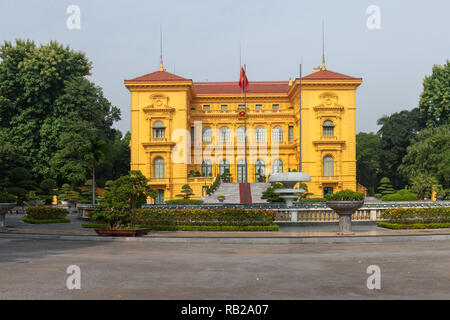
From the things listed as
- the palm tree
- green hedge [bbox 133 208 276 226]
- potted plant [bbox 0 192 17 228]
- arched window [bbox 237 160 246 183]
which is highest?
the palm tree

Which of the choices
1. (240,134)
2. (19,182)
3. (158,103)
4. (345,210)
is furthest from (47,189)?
(345,210)

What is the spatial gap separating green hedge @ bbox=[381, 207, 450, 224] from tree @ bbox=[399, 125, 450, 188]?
86.0 ft

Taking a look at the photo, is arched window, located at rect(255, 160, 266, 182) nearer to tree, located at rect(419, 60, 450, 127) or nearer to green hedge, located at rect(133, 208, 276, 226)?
tree, located at rect(419, 60, 450, 127)

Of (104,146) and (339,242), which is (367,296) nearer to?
(339,242)

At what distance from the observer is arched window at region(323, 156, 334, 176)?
5647 cm

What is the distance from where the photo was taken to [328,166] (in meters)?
56.6

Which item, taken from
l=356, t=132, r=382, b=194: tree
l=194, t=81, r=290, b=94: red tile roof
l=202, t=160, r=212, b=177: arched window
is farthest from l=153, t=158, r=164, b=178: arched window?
l=356, t=132, r=382, b=194: tree

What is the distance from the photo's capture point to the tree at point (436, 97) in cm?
6300

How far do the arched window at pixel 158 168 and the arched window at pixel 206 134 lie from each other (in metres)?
7.87

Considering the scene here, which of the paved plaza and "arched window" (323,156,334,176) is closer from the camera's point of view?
the paved plaza

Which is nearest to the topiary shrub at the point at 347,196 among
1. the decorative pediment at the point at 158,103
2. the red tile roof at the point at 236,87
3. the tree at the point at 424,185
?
the tree at the point at 424,185

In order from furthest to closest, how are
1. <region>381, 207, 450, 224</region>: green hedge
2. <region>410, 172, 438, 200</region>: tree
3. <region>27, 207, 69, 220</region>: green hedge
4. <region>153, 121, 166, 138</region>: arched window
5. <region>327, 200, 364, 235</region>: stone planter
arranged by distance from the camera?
<region>153, 121, 166, 138</region>: arched window
<region>410, 172, 438, 200</region>: tree
<region>27, 207, 69, 220</region>: green hedge
<region>381, 207, 450, 224</region>: green hedge
<region>327, 200, 364, 235</region>: stone planter

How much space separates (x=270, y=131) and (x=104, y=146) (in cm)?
2321

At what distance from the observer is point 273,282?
8953mm
